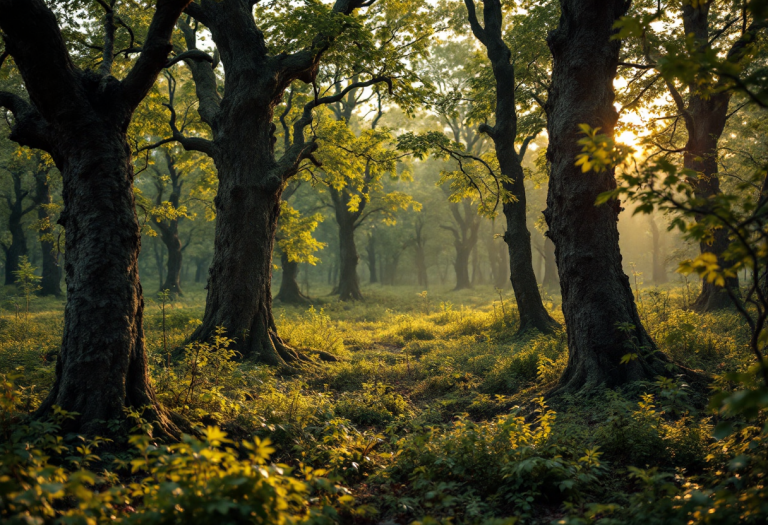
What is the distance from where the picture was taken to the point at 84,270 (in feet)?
14.3

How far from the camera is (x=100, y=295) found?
4.33 meters

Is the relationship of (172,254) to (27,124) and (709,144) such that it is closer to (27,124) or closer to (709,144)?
(27,124)

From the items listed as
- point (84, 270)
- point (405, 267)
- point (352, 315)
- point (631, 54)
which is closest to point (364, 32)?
point (84, 270)

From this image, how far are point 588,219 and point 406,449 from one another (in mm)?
4295

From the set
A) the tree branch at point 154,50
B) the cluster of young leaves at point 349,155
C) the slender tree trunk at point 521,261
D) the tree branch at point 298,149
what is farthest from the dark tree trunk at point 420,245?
the tree branch at point 154,50

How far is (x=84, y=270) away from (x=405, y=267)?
61403 millimetres

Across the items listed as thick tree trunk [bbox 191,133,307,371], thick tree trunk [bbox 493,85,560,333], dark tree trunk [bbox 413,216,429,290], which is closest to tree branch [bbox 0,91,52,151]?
thick tree trunk [bbox 191,133,307,371]

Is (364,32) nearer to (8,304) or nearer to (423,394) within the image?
(423,394)

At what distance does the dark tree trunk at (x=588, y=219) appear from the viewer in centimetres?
623

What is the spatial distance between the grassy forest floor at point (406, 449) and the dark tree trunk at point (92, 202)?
391 mm

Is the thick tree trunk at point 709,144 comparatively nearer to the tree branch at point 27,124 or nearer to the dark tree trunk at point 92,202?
the dark tree trunk at point 92,202

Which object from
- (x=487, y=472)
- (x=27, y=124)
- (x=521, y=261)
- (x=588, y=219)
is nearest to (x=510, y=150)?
(x=521, y=261)

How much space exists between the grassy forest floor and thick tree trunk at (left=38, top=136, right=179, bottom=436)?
329 mm

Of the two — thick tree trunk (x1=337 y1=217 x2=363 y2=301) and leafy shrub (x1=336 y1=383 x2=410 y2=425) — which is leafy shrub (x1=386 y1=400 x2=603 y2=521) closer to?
leafy shrub (x1=336 y1=383 x2=410 y2=425)
